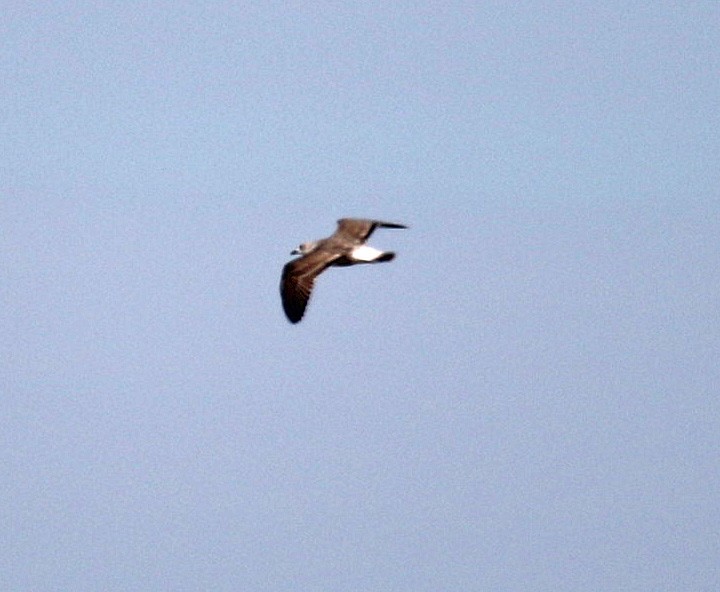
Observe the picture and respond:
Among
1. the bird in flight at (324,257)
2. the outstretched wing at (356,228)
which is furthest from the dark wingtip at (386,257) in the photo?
the outstretched wing at (356,228)

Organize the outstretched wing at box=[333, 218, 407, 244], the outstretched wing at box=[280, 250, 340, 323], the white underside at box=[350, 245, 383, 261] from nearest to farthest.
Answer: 1. the outstretched wing at box=[280, 250, 340, 323]
2. the white underside at box=[350, 245, 383, 261]
3. the outstretched wing at box=[333, 218, 407, 244]

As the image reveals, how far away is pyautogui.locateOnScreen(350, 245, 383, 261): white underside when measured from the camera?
6694 cm

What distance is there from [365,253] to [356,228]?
1776mm

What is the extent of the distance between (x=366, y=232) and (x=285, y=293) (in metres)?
3.41

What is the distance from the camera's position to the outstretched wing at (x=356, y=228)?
6844cm

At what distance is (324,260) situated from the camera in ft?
222

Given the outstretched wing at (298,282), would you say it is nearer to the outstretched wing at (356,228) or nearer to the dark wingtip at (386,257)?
the outstretched wing at (356,228)

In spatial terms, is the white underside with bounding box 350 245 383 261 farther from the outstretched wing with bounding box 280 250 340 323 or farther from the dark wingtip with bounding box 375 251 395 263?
the outstretched wing with bounding box 280 250 340 323

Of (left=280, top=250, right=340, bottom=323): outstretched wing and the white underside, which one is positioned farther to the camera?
the white underside

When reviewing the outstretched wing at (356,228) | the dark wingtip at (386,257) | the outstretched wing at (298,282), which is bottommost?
the outstretched wing at (298,282)

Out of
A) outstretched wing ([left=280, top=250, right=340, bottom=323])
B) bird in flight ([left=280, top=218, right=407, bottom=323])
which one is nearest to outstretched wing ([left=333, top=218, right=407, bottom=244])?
bird in flight ([left=280, top=218, right=407, bottom=323])

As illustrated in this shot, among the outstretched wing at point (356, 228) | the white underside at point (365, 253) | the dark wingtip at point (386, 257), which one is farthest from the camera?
the outstretched wing at point (356, 228)

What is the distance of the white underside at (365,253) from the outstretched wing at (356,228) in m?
0.53

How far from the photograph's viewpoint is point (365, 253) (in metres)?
67.4
